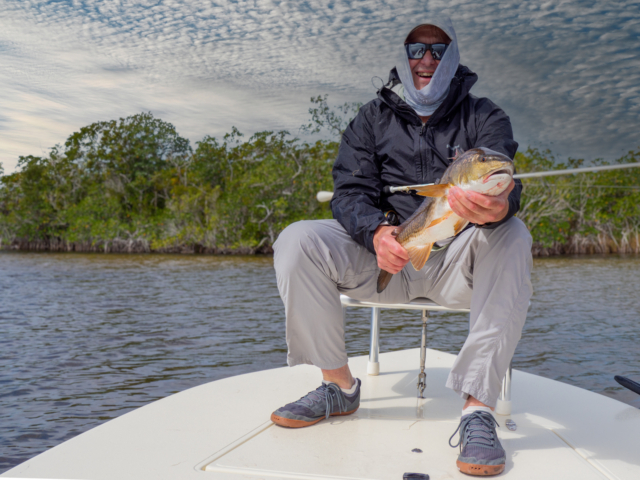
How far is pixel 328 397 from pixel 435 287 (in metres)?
0.60

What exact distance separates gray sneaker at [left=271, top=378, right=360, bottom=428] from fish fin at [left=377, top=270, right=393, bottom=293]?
1.48ft

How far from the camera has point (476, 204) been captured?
1665 mm

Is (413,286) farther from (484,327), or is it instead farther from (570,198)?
(570,198)

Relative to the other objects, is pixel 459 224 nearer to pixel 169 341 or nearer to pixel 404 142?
pixel 404 142

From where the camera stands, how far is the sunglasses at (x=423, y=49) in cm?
245

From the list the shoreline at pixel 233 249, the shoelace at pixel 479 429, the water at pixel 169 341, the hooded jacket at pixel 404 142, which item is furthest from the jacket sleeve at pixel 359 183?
the shoreline at pixel 233 249

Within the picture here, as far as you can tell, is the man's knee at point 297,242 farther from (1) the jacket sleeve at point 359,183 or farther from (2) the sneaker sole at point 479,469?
(2) the sneaker sole at point 479,469

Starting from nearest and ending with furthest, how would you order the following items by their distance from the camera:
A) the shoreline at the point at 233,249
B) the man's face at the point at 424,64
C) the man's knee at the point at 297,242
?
the man's knee at the point at 297,242 → the man's face at the point at 424,64 → the shoreline at the point at 233,249

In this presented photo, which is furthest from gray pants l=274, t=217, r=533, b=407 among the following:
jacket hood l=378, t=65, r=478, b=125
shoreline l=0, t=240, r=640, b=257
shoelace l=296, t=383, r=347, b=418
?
shoreline l=0, t=240, r=640, b=257

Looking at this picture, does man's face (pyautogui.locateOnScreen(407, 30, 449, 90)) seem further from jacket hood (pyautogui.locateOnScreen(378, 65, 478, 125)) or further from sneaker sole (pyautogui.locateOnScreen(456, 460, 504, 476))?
sneaker sole (pyautogui.locateOnScreen(456, 460, 504, 476))

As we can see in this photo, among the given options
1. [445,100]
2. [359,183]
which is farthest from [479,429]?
[445,100]

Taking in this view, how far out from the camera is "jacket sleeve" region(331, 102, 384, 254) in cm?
211

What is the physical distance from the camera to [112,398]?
4.55 meters

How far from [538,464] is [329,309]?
0.86 meters
